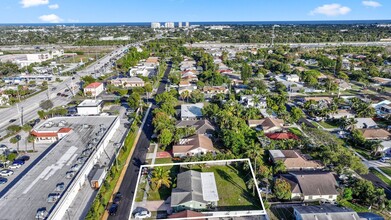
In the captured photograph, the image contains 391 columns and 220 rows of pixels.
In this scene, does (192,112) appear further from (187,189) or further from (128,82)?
(128,82)

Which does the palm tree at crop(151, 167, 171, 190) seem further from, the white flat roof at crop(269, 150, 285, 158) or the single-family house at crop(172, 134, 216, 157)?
the white flat roof at crop(269, 150, 285, 158)

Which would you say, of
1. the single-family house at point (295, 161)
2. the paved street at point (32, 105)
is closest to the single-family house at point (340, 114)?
the single-family house at point (295, 161)

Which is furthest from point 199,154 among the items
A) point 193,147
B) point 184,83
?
point 184,83

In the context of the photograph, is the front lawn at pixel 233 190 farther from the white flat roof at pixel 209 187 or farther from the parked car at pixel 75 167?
the parked car at pixel 75 167

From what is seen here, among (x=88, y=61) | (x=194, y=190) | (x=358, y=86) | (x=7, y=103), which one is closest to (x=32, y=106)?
(x=7, y=103)

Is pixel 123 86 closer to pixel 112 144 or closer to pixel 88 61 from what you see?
pixel 112 144

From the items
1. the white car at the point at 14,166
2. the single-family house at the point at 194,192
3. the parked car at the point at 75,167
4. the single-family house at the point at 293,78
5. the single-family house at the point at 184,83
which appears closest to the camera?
the single-family house at the point at 194,192
